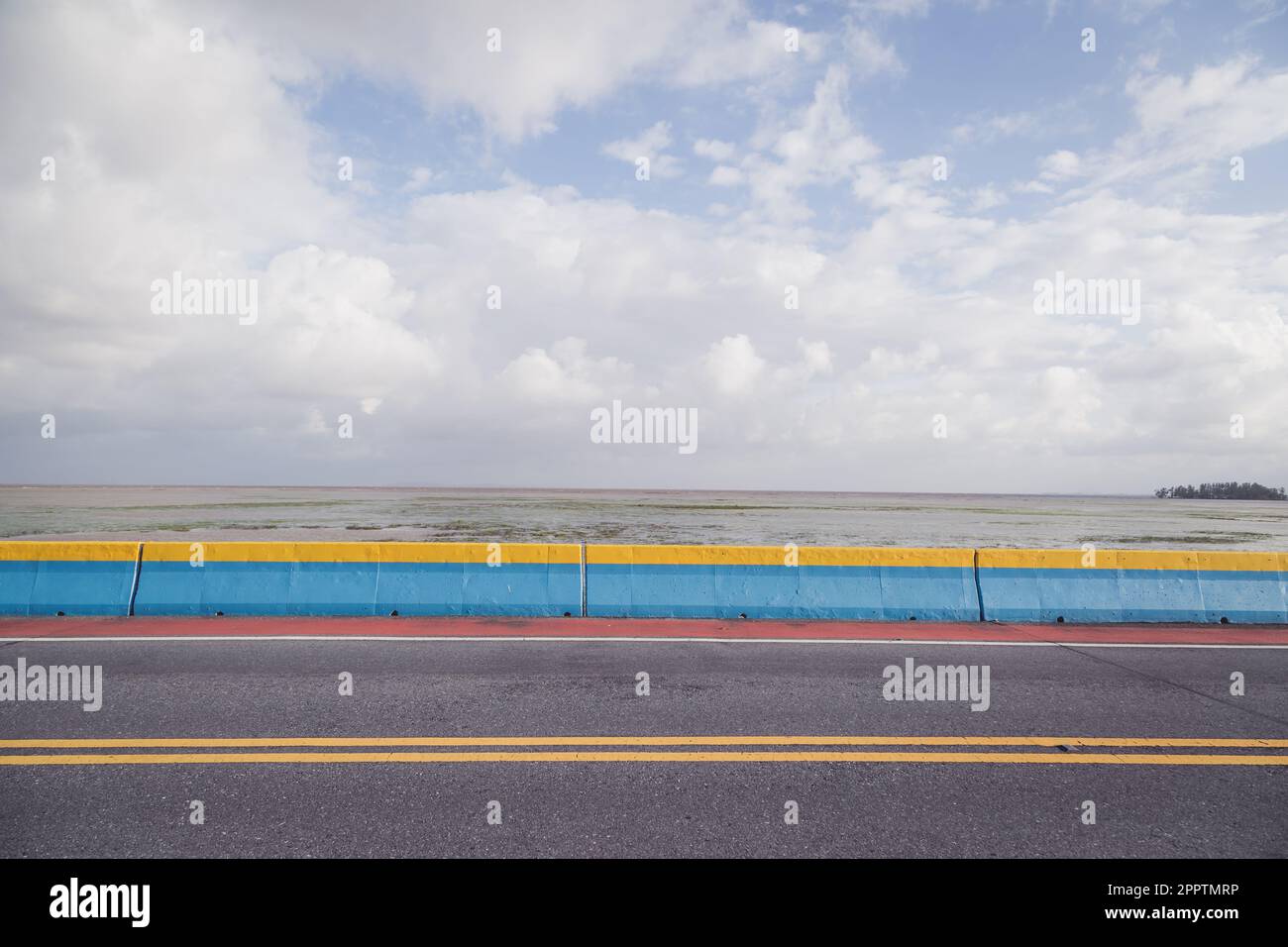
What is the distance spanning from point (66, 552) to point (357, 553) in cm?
408

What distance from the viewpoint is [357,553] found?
9.79m

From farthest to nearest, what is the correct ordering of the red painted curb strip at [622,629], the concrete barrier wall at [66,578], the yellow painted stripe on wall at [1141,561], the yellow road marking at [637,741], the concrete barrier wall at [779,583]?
1. the yellow painted stripe on wall at [1141,561]
2. the concrete barrier wall at [779,583]
3. the concrete barrier wall at [66,578]
4. the red painted curb strip at [622,629]
5. the yellow road marking at [637,741]

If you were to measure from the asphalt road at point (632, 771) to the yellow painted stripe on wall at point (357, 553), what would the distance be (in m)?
2.65

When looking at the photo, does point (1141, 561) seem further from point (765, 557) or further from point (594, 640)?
point (594, 640)

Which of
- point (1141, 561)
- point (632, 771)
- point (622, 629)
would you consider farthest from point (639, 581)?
point (1141, 561)

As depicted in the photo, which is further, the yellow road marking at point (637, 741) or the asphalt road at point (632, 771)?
the yellow road marking at point (637, 741)

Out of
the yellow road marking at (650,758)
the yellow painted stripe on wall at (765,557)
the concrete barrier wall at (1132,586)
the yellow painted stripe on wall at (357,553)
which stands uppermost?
the yellow painted stripe on wall at (357,553)

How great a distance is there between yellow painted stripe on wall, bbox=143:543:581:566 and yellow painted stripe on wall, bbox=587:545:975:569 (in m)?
0.65

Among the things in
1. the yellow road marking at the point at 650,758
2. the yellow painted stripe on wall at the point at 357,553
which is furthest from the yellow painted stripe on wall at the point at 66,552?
the yellow road marking at the point at 650,758

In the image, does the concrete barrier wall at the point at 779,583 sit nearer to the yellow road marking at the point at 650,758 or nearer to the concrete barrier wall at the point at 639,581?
the concrete barrier wall at the point at 639,581

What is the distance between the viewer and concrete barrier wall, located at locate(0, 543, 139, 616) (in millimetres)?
9305

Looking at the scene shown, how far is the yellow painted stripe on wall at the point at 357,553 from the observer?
966 cm

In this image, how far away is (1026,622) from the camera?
9.65 m
